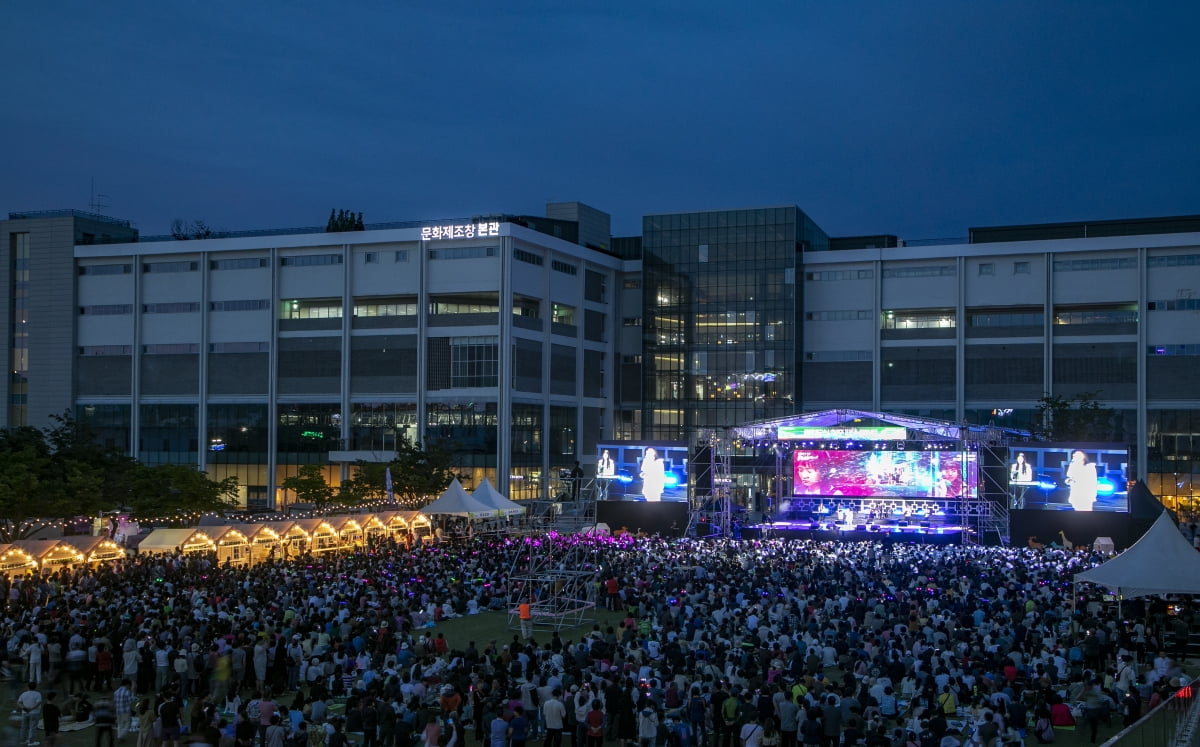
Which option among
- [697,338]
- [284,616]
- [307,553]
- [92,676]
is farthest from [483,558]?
[697,338]

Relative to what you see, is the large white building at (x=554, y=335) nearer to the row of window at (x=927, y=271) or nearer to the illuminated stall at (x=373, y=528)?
the row of window at (x=927, y=271)

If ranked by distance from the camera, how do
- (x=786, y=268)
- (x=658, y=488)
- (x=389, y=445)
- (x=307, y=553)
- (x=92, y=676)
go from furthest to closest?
(x=786, y=268) → (x=389, y=445) → (x=658, y=488) → (x=307, y=553) → (x=92, y=676)

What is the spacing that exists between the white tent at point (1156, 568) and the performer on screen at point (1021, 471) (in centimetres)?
2101

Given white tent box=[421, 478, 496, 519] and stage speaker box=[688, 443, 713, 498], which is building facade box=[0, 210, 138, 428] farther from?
stage speaker box=[688, 443, 713, 498]

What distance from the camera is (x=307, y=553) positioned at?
35406 mm

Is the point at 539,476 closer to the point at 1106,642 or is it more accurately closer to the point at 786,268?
the point at 786,268

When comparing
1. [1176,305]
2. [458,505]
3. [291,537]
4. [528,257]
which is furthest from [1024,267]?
[291,537]

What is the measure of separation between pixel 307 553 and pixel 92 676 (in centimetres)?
1611

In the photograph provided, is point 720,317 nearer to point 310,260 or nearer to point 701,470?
point 701,470

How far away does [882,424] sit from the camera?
4475cm

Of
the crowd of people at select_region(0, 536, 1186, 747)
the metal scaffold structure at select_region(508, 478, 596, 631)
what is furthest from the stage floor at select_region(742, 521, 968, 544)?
the crowd of people at select_region(0, 536, 1186, 747)

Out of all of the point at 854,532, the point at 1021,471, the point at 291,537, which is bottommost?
the point at 854,532

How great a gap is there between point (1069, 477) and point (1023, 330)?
81.1ft

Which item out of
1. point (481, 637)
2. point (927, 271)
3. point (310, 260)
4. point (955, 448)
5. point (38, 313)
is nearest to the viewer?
point (481, 637)
